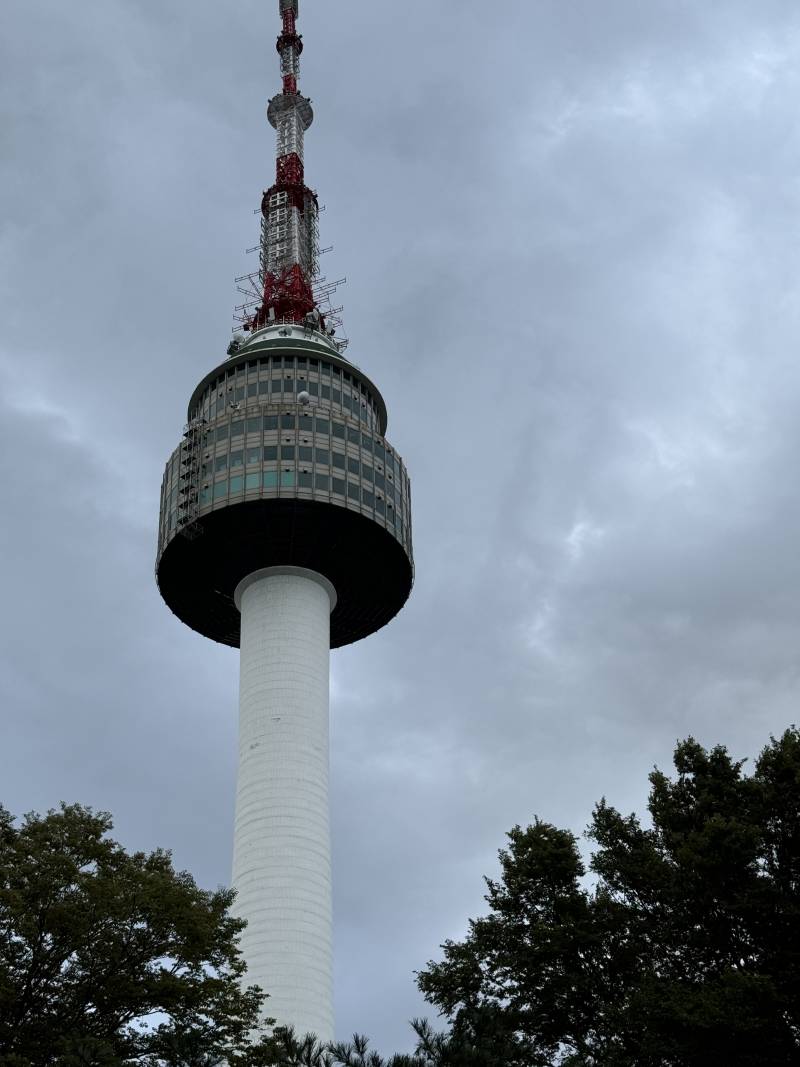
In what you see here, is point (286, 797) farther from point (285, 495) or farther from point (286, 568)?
point (285, 495)

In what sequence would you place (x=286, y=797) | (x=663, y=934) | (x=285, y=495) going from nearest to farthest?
1. (x=663, y=934)
2. (x=286, y=797)
3. (x=285, y=495)

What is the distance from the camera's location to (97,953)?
143ft

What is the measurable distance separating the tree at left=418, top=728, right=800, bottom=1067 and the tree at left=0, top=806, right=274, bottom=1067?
10.2 m

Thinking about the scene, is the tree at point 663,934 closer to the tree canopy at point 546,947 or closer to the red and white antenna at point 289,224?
the tree canopy at point 546,947

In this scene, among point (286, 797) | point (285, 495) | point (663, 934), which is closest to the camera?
point (663, 934)

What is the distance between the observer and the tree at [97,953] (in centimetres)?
4203

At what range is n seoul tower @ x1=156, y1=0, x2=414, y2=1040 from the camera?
77.4m

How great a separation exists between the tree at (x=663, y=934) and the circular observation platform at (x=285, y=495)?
3674 cm

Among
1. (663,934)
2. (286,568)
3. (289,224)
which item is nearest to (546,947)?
(663,934)

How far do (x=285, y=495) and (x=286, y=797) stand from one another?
21.6m

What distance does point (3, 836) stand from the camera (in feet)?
151

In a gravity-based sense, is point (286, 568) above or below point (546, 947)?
above

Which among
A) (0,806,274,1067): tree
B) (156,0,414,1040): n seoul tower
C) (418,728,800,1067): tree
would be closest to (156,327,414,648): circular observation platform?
(156,0,414,1040): n seoul tower

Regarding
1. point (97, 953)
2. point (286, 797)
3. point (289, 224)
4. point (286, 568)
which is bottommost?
point (97, 953)
